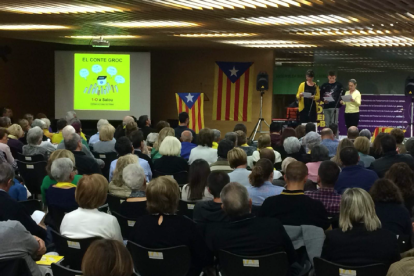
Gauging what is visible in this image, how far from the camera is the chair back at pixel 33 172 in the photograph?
Result: 6.89 metres

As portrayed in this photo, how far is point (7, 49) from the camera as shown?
15.5 metres

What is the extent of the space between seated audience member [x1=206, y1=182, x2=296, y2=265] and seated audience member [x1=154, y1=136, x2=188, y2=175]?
297 centimetres

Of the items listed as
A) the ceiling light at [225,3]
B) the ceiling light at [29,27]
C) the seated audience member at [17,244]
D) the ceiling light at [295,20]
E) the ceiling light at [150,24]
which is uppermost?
the ceiling light at [29,27]

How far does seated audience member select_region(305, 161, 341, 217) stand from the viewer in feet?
14.7

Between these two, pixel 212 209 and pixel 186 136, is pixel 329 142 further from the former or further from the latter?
pixel 212 209

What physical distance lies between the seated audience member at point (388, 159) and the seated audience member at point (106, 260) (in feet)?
14.6

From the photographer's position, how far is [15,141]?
8.16 m

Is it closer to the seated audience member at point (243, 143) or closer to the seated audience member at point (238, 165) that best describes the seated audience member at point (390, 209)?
the seated audience member at point (238, 165)

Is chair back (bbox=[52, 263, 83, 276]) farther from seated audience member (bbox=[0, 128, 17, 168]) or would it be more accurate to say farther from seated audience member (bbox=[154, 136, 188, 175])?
seated audience member (bbox=[0, 128, 17, 168])

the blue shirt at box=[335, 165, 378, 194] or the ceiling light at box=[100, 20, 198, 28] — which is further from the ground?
the ceiling light at box=[100, 20, 198, 28]

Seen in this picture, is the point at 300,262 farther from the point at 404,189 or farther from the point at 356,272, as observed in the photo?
the point at 404,189

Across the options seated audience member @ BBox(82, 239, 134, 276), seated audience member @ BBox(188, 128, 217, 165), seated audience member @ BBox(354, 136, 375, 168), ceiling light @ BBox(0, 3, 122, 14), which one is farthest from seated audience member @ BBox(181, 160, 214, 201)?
ceiling light @ BBox(0, 3, 122, 14)

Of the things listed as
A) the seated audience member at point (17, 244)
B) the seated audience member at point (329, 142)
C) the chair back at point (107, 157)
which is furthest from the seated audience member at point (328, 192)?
the chair back at point (107, 157)

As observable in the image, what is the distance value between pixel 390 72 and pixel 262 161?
40.5 ft
